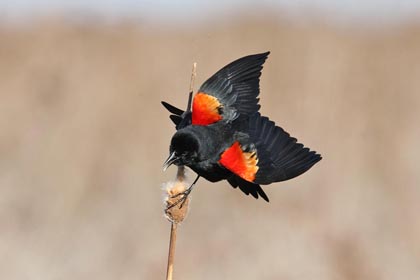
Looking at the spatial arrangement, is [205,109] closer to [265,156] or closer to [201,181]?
[265,156]

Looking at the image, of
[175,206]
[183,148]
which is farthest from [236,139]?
[175,206]

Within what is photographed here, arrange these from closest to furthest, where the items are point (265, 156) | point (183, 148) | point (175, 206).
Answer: point (175, 206) → point (183, 148) → point (265, 156)

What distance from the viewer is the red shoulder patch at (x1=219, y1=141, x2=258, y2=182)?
2605 millimetres

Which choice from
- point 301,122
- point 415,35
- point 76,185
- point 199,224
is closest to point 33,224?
point 76,185

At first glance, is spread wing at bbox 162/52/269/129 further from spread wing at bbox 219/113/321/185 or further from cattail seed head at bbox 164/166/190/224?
cattail seed head at bbox 164/166/190/224

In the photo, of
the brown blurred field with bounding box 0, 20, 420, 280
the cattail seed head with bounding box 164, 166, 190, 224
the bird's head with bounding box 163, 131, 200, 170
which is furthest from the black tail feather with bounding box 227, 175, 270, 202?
the brown blurred field with bounding box 0, 20, 420, 280

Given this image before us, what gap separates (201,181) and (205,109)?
10.8 feet

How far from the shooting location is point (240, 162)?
103 inches

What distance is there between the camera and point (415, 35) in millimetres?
7508

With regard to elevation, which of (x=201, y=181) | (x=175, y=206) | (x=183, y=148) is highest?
(x=183, y=148)

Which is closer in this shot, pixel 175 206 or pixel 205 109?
pixel 175 206

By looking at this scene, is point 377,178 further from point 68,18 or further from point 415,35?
point 68,18

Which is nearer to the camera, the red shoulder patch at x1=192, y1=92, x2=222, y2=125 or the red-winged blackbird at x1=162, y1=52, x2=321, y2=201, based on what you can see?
the red-winged blackbird at x1=162, y1=52, x2=321, y2=201

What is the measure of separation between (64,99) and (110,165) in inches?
37.8
